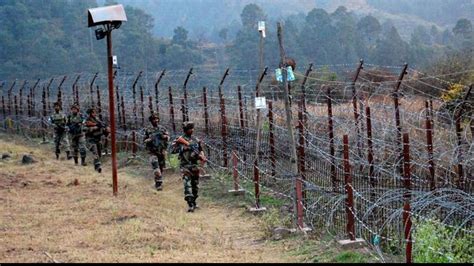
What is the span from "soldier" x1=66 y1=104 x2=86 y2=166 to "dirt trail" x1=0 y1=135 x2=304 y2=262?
209cm

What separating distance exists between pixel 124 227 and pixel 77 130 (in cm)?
774

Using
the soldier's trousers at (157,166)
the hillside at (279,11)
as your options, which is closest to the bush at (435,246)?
the soldier's trousers at (157,166)

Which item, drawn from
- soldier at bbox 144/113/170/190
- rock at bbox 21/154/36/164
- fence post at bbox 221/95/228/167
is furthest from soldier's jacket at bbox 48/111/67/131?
fence post at bbox 221/95/228/167

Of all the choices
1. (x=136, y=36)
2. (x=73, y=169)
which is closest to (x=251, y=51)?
(x=136, y=36)

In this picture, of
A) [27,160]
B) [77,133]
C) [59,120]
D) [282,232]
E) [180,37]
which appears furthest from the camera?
[180,37]

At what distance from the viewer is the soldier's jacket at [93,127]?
16.1 m

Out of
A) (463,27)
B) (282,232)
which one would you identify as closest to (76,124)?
(282,232)

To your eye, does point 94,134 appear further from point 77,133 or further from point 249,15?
point 249,15

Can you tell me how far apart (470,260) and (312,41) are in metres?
47.1

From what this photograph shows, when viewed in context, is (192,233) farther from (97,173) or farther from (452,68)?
(452,68)

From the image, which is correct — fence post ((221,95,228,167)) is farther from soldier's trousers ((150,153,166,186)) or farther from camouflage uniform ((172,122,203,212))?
camouflage uniform ((172,122,203,212))

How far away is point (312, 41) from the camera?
174ft

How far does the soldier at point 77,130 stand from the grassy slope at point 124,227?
207 cm

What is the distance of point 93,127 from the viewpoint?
16.2 m
